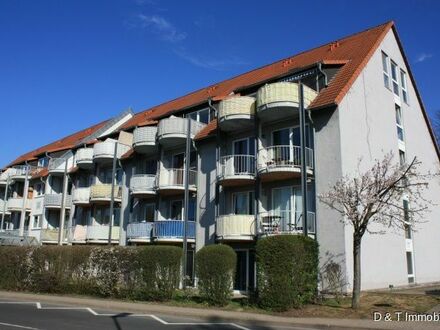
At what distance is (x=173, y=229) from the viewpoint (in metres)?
24.5

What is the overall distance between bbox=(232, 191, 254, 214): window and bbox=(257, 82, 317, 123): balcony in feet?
14.3

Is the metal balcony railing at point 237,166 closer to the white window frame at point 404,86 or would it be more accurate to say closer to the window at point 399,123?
the window at point 399,123

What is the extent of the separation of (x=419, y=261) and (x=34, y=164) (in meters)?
36.5

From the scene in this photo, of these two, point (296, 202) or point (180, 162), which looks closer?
point (296, 202)

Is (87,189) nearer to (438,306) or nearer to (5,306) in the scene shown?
(5,306)

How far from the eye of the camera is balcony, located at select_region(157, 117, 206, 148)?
84.0 ft

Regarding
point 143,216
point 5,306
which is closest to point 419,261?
point 143,216

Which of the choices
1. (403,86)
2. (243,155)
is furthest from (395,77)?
(243,155)

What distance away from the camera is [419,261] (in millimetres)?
23672

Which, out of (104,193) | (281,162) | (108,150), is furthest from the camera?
(108,150)

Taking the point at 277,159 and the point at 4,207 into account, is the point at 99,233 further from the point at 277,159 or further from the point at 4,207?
the point at 4,207

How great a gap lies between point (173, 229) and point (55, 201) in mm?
16144

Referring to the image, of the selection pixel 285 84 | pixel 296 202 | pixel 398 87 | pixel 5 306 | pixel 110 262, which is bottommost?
pixel 5 306

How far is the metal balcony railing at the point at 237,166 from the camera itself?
2194cm
